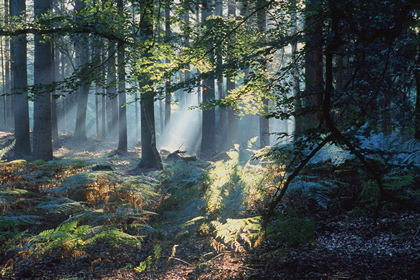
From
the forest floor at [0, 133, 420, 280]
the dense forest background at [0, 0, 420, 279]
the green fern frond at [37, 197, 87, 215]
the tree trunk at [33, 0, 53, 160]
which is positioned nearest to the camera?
the dense forest background at [0, 0, 420, 279]

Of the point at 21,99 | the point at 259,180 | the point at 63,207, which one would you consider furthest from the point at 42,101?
the point at 259,180

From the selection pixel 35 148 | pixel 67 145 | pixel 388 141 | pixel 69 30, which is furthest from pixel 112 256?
pixel 67 145

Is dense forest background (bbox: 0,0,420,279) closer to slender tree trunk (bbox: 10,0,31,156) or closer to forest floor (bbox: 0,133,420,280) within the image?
forest floor (bbox: 0,133,420,280)

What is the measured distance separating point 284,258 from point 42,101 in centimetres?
922

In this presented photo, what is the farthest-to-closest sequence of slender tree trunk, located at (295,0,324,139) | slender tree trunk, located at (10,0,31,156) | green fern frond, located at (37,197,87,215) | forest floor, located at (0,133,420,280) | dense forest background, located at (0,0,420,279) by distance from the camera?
slender tree trunk, located at (10,0,31,156) → green fern frond, located at (37,197,87,215) → forest floor, located at (0,133,420,280) → dense forest background, located at (0,0,420,279) → slender tree trunk, located at (295,0,324,139)

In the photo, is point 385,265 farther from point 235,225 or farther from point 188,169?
point 188,169

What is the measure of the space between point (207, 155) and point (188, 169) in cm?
1189

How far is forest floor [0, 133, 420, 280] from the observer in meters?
3.29

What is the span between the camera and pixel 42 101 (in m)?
10.1

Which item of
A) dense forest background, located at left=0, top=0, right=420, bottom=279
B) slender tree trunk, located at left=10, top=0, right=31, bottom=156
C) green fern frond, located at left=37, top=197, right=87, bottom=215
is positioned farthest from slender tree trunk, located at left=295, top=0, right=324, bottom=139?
slender tree trunk, located at left=10, top=0, right=31, bottom=156

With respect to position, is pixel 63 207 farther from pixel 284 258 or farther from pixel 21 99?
pixel 21 99

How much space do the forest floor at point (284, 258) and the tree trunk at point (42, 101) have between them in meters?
6.76

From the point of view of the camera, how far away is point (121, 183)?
21.3ft

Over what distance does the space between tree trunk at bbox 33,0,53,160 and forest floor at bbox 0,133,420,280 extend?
22.2ft
